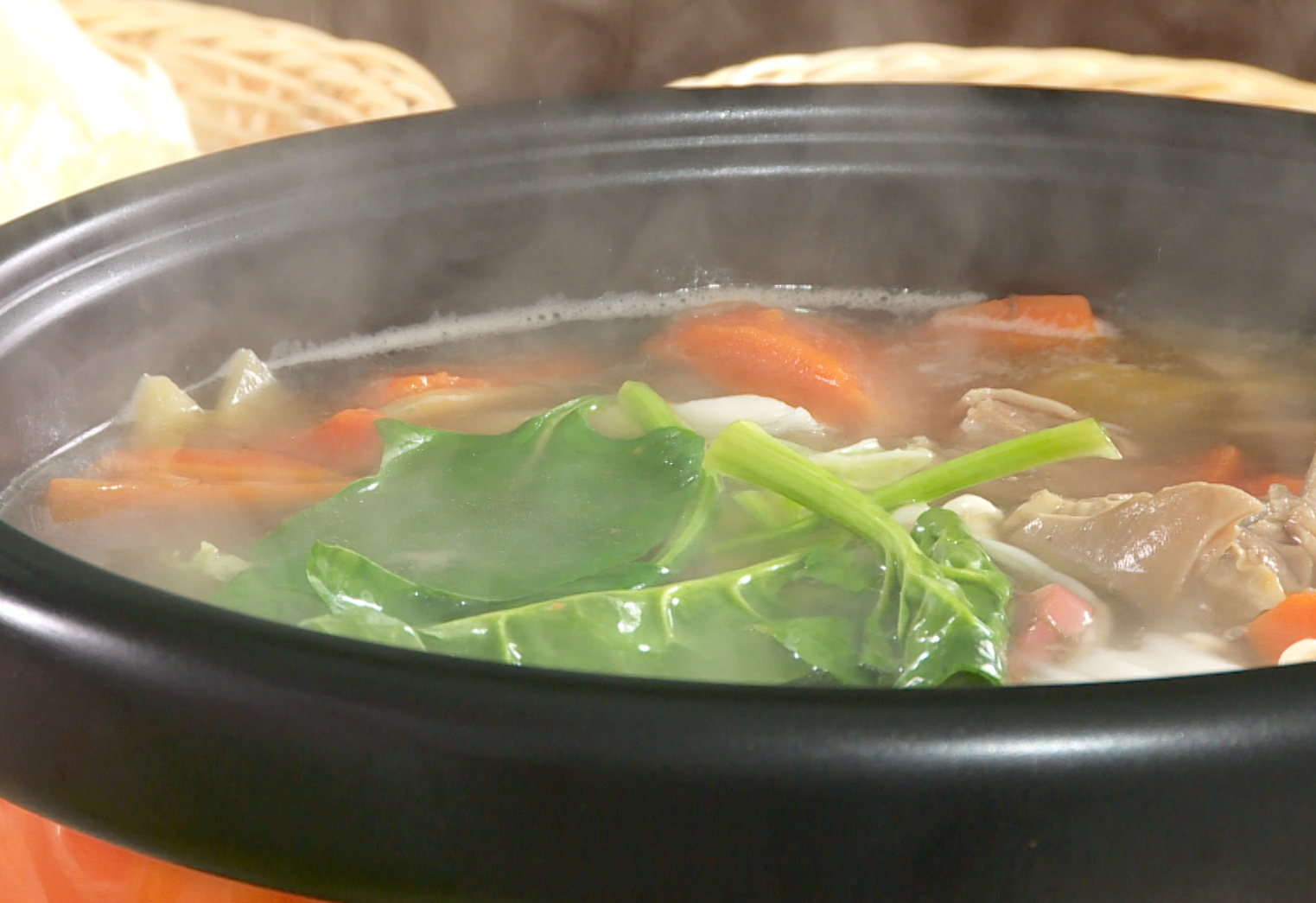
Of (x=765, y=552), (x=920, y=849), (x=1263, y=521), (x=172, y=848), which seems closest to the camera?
(x=920, y=849)

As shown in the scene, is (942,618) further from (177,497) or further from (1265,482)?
(177,497)

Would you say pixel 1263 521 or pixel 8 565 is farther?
pixel 1263 521

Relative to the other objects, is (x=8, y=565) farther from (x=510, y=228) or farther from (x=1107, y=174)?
(x=1107, y=174)

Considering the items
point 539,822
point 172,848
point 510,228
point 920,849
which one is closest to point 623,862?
point 539,822

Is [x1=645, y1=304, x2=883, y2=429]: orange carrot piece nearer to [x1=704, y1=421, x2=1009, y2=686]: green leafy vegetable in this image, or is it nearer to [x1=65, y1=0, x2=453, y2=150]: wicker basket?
[x1=704, y1=421, x2=1009, y2=686]: green leafy vegetable

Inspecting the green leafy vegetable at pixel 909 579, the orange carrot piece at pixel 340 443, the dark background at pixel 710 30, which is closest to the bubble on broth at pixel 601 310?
the orange carrot piece at pixel 340 443

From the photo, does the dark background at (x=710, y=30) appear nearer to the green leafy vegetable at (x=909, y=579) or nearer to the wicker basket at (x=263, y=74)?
the wicker basket at (x=263, y=74)

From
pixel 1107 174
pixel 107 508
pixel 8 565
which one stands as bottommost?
pixel 107 508

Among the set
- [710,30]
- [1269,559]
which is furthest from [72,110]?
[1269,559]
